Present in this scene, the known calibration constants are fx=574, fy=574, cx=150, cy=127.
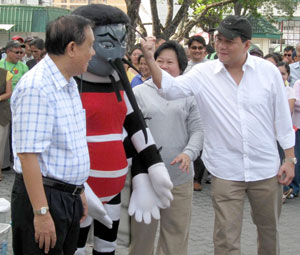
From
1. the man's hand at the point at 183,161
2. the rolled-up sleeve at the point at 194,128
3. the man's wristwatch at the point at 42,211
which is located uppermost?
the rolled-up sleeve at the point at 194,128

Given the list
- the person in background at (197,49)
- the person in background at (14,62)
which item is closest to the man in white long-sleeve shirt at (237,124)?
the person in background at (197,49)

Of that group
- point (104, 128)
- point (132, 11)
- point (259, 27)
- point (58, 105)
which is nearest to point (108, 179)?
point (104, 128)

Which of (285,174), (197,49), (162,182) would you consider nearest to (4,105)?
(197,49)

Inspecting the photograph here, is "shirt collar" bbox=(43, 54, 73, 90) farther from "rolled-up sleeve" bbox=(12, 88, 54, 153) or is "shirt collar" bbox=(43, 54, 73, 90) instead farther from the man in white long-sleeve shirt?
the man in white long-sleeve shirt

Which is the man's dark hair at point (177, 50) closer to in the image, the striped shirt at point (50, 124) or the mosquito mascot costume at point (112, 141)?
the mosquito mascot costume at point (112, 141)

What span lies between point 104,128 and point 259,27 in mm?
38466

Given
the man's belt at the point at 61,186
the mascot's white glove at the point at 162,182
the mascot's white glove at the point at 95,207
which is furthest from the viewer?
the mascot's white glove at the point at 162,182

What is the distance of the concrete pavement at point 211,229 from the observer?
18.0 ft

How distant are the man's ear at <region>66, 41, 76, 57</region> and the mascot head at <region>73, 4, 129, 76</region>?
0.72 meters

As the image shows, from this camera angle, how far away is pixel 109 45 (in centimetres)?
374

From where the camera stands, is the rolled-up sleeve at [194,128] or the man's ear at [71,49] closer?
the man's ear at [71,49]

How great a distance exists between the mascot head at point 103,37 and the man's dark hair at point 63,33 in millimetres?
689

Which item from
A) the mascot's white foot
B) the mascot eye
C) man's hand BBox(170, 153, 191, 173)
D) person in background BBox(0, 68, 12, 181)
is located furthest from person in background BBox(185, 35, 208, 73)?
the mascot's white foot

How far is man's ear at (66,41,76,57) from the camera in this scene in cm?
298
